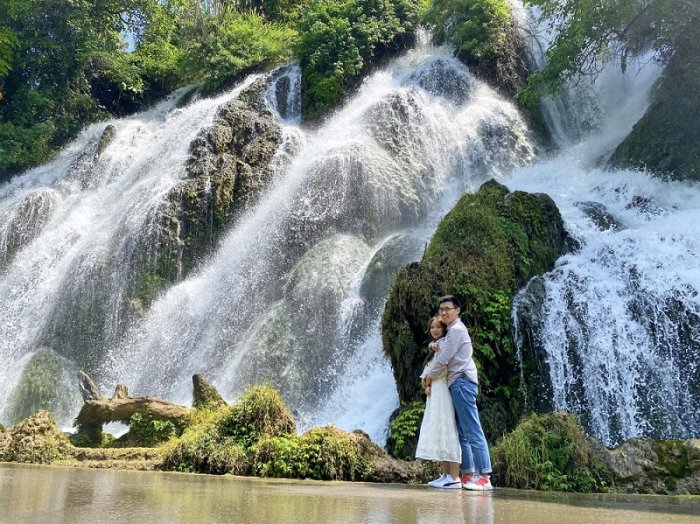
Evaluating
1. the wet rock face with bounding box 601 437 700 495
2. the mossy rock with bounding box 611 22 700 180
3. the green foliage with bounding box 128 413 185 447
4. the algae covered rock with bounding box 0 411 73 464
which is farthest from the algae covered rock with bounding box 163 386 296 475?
the mossy rock with bounding box 611 22 700 180

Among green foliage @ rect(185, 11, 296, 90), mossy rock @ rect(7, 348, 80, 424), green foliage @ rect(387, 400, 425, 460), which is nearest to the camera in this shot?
green foliage @ rect(387, 400, 425, 460)

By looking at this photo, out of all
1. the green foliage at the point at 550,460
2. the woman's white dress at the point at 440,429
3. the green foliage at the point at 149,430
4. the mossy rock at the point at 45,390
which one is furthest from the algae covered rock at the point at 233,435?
the mossy rock at the point at 45,390

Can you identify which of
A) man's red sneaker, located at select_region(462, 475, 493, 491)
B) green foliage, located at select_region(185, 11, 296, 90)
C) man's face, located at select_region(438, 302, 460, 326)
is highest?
green foliage, located at select_region(185, 11, 296, 90)

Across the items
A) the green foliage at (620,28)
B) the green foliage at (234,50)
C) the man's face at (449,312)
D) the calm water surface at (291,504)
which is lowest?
the calm water surface at (291,504)

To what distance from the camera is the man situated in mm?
6141

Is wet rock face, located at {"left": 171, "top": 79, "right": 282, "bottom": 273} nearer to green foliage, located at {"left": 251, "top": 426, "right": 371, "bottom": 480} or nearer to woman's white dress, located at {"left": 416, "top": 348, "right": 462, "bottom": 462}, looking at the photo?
green foliage, located at {"left": 251, "top": 426, "right": 371, "bottom": 480}

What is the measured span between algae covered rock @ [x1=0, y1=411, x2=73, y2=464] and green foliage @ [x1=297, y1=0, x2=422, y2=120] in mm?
17254

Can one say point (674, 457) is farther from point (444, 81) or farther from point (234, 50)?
point (234, 50)

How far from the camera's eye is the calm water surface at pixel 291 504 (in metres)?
3.84

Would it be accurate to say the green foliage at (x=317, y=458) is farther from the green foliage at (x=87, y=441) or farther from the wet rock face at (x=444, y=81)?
the wet rock face at (x=444, y=81)

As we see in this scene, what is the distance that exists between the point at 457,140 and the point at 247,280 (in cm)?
819

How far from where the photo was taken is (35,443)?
9586mm

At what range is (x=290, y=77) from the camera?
27094 mm

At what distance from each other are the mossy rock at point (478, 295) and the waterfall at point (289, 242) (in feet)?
6.12
